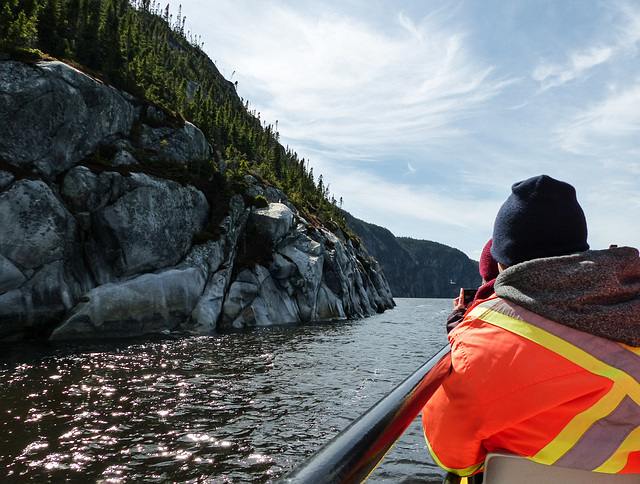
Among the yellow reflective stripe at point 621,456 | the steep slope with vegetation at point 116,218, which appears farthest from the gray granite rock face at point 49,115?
the yellow reflective stripe at point 621,456

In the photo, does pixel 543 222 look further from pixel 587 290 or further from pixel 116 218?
pixel 116 218

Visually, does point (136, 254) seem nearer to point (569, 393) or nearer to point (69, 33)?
point (569, 393)

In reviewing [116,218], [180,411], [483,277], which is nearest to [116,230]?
[116,218]

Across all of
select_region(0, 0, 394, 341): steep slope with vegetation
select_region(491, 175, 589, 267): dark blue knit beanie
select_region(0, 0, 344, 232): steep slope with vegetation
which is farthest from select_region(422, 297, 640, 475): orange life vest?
select_region(0, 0, 344, 232): steep slope with vegetation

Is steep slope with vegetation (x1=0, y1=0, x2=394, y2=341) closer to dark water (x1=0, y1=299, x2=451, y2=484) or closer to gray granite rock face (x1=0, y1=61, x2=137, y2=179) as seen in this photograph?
gray granite rock face (x1=0, y1=61, x2=137, y2=179)

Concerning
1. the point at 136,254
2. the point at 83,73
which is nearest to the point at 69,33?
the point at 83,73

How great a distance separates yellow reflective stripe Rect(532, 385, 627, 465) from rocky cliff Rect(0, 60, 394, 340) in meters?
22.6

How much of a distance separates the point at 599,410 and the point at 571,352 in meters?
0.27

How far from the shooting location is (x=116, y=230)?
24.3m

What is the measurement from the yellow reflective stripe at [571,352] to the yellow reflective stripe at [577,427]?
0.16 feet

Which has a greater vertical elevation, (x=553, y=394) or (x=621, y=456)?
(x=553, y=394)

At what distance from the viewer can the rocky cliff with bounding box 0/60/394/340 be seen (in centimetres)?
1964

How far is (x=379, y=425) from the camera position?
5.60 ft

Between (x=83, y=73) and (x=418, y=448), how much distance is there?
30188mm
